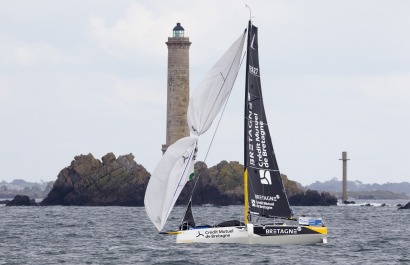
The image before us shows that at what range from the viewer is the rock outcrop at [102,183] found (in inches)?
4161

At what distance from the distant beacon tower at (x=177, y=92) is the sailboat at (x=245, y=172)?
60.9 m

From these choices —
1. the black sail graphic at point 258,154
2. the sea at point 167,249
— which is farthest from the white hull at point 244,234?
the black sail graphic at point 258,154

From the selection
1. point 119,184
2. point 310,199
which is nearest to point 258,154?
point 119,184

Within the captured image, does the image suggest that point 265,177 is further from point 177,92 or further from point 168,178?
point 177,92

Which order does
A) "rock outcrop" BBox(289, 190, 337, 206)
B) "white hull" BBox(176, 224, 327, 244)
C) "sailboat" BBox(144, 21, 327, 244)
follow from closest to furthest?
"sailboat" BBox(144, 21, 327, 244), "white hull" BBox(176, 224, 327, 244), "rock outcrop" BBox(289, 190, 337, 206)

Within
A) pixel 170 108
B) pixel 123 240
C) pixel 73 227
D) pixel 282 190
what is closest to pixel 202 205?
pixel 170 108

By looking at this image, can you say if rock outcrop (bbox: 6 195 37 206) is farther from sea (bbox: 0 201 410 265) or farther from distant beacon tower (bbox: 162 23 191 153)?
sea (bbox: 0 201 410 265)

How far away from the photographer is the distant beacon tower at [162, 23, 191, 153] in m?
99.4

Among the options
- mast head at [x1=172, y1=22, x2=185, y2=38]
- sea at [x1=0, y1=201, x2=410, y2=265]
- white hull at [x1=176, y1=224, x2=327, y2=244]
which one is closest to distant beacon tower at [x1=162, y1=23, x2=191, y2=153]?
mast head at [x1=172, y1=22, x2=185, y2=38]

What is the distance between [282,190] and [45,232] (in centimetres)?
1749

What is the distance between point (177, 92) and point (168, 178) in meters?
63.3

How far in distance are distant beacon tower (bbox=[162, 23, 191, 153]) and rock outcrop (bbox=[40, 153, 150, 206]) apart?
23.7 ft

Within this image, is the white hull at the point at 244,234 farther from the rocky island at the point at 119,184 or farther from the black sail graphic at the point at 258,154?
the rocky island at the point at 119,184

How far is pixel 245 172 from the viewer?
3734cm
